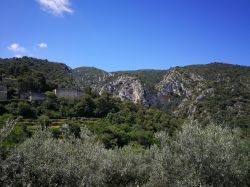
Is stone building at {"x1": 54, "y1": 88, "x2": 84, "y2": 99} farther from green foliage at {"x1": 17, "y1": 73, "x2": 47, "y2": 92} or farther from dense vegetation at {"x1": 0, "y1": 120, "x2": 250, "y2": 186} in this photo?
dense vegetation at {"x1": 0, "y1": 120, "x2": 250, "y2": 186}

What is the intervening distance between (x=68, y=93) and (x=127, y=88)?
7270cm

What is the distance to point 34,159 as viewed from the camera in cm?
1634

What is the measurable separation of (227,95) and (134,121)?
39.4m

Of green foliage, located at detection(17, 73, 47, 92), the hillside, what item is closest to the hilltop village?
green foliage, located at detection(17, 73, 47, 92)

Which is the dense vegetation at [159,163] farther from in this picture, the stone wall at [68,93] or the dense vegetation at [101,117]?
the stone wall at [68,93]

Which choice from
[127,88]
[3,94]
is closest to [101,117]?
[3,94]

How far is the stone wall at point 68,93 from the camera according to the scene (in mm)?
108188

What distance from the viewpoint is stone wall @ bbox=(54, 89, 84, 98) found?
355ft

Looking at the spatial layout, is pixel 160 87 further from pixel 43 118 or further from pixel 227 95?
pixel 43 118

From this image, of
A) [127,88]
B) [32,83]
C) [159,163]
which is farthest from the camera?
[127,88]

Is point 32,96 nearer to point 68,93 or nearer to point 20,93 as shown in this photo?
point 20,93

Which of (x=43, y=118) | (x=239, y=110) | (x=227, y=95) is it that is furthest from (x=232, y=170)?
(x=227, y=95)

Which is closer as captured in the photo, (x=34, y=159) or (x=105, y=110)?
(x=34, y=159)

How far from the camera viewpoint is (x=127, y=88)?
18062 centimetres
